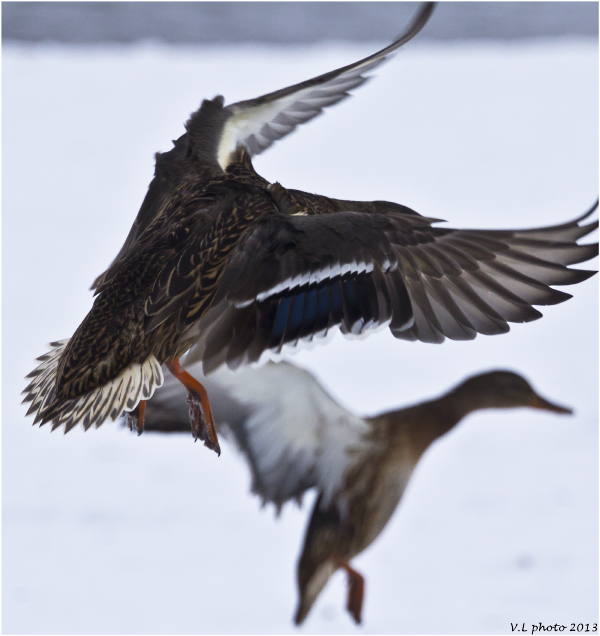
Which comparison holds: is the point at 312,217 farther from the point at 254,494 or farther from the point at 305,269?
the point at 254,494

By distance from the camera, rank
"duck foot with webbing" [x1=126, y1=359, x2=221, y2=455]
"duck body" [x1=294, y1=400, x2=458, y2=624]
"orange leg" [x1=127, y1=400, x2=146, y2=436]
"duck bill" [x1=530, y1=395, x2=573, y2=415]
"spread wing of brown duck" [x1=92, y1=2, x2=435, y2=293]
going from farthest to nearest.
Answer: "duck bill" [x1=530, y1=395, x2=573, y2=415] < "duck body" [x1=294, y1=400, x2=458, y2=624] < "spread wing of brown duck" [x1=92, y1=2, x2=435, y2=293] < "orange leg" [x1=127, y1=400, x2=146, y2=436] < "duck foot with webbing" [x1=126, y1=359, x2=221, y2=455]

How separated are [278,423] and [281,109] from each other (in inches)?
27.0

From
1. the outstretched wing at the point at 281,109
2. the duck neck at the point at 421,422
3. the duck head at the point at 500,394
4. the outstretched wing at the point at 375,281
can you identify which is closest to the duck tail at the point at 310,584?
the duck neck at the point at 421,422

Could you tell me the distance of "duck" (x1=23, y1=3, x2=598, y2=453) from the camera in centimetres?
149

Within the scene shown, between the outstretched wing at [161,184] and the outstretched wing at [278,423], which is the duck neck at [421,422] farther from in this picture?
the outstretched wing at [161,184]

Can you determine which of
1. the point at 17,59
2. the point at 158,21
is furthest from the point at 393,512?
A: the point at 158,21

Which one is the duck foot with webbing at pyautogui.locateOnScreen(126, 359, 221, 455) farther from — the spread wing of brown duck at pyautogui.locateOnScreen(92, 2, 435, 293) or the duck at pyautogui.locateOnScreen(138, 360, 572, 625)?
the duck at pyautogui.locateOnScreen(138, 360, 572, 625)

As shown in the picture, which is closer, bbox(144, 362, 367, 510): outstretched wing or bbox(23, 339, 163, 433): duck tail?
bbox(23, 339, 163, 433): duck tail

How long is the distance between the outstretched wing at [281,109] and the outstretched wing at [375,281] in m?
0.41

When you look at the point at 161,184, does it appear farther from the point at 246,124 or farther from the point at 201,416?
the point at 201,416

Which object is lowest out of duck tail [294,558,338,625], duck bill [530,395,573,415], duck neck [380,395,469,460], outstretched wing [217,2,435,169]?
duck tail [294,558,338,625]

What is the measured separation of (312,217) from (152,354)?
341 mm

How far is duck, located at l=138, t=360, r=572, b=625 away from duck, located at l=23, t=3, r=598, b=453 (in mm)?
357

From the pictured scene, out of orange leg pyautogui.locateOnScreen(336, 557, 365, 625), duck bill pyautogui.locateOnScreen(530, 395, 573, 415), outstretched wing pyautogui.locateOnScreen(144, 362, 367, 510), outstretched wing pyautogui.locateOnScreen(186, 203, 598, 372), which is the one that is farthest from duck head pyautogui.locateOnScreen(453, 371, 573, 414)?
outstretched wing pyautogui.locateOnScreen(186, 203, 598, 372)
